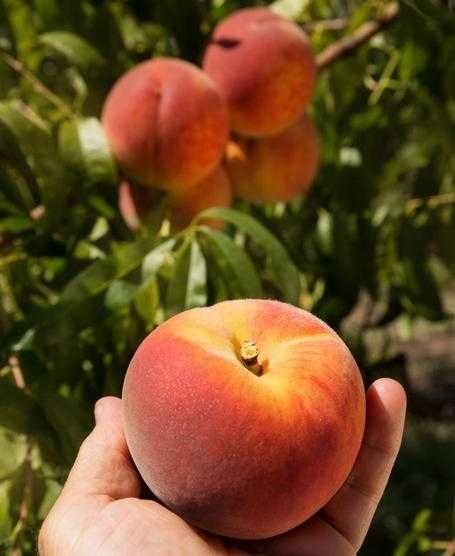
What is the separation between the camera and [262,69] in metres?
1.22

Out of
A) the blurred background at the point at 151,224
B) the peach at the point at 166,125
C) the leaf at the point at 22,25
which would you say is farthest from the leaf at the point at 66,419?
the leaf at the point at 22,25

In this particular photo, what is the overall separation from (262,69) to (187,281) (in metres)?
0.39

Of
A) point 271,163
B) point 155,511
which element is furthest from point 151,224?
point 155,511

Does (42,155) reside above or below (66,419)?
above

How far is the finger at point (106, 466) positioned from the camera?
0.79 m

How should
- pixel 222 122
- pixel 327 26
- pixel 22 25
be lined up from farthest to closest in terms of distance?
pixel 327 26 < pixel 22 25 < pixel 222 122

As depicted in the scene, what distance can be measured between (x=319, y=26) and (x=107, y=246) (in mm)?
580

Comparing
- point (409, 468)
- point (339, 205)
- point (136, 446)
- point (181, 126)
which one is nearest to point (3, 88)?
point (181, 126)

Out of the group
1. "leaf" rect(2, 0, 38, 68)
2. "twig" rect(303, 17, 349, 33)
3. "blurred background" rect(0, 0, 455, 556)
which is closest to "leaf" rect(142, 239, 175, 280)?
"blurred background" rect(0, 0, 455, 556)

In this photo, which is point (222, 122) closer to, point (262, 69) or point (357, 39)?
point (262, 69)

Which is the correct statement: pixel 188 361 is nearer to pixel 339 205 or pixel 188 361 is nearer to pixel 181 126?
pixel 181 126

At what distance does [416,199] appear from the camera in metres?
1.54

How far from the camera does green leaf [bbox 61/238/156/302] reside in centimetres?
97

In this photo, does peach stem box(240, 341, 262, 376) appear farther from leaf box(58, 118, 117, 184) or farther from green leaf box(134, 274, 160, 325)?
leaf box(58, 118, 117, 184)
